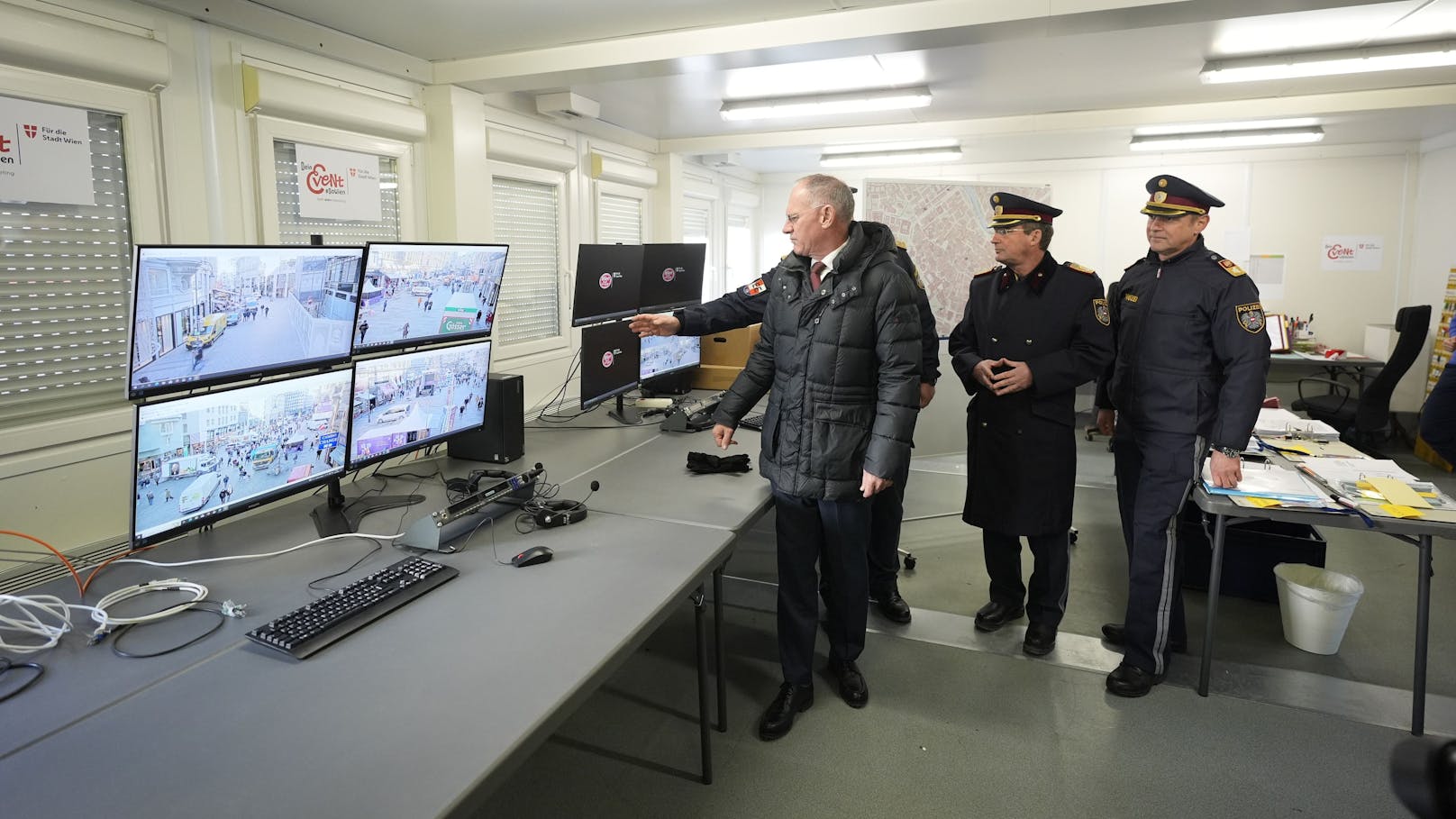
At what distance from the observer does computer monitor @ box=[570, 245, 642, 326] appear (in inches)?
124

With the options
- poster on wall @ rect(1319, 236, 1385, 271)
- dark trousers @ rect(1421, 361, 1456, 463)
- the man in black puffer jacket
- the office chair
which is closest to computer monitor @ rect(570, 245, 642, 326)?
the man in black puffer jacket

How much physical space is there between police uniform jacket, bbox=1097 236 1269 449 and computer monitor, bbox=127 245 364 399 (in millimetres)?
2559

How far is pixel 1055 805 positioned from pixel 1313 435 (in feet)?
7.70

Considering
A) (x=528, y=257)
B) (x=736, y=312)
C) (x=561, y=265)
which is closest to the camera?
(x=736, y=312)

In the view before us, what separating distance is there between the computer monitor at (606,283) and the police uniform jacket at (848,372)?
3.52ft

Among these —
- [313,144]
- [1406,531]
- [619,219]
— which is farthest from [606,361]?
[619,219]

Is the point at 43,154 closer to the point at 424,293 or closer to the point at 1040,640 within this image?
the point at 424,293

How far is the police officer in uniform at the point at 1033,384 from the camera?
2814 millimetres

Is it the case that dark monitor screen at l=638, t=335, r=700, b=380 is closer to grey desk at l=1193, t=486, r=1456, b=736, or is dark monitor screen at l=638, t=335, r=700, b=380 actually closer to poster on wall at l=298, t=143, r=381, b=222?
poster on wall at l=298, t=143, r=381, b=222

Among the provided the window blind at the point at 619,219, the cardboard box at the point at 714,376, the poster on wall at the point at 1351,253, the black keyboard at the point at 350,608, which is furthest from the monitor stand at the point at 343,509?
the poster on wall at the point at 1351,253

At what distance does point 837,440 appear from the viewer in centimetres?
230

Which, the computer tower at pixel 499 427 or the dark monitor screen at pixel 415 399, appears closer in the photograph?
the dark monitor screen at pixel 415 399

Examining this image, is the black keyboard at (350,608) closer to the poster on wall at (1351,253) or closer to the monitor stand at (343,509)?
the monitor stand at (343,509)

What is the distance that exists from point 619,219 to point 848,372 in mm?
4081
